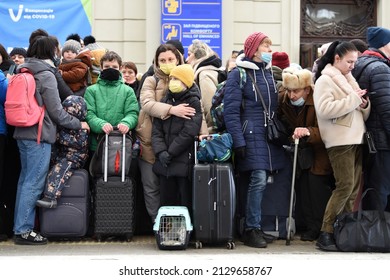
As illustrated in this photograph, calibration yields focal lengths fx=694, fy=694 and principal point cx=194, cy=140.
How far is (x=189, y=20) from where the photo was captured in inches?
460

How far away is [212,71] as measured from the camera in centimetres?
720

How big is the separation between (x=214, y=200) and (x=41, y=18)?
21.3 ft

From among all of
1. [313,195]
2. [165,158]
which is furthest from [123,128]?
[313,195]

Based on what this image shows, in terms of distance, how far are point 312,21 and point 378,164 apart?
6.66 metres

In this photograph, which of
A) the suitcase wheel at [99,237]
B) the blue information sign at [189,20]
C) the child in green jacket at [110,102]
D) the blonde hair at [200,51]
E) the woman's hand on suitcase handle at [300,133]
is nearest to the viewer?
the woman's hand on suitcase handle at [300,133]

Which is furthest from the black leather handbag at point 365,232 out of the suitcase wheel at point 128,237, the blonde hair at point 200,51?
the blonde hair at point 200,51

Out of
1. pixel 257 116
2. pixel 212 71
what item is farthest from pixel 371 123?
pixel 212 71

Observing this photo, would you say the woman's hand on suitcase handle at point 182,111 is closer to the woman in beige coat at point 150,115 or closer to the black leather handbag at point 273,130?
the woman in beige coat at point 150,115

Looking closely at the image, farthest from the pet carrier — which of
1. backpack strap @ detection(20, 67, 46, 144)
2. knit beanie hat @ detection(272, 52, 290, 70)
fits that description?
knit beanie hat @ detection(272, 52, 290, 70)

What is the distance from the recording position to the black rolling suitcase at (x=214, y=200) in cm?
629

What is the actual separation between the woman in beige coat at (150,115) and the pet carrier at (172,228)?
1.80 ft

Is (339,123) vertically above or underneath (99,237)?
above

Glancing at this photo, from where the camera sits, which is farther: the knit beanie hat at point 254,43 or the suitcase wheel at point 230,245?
the knit beanie hat at point 254,43

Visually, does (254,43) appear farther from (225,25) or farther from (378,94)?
(225,25)
